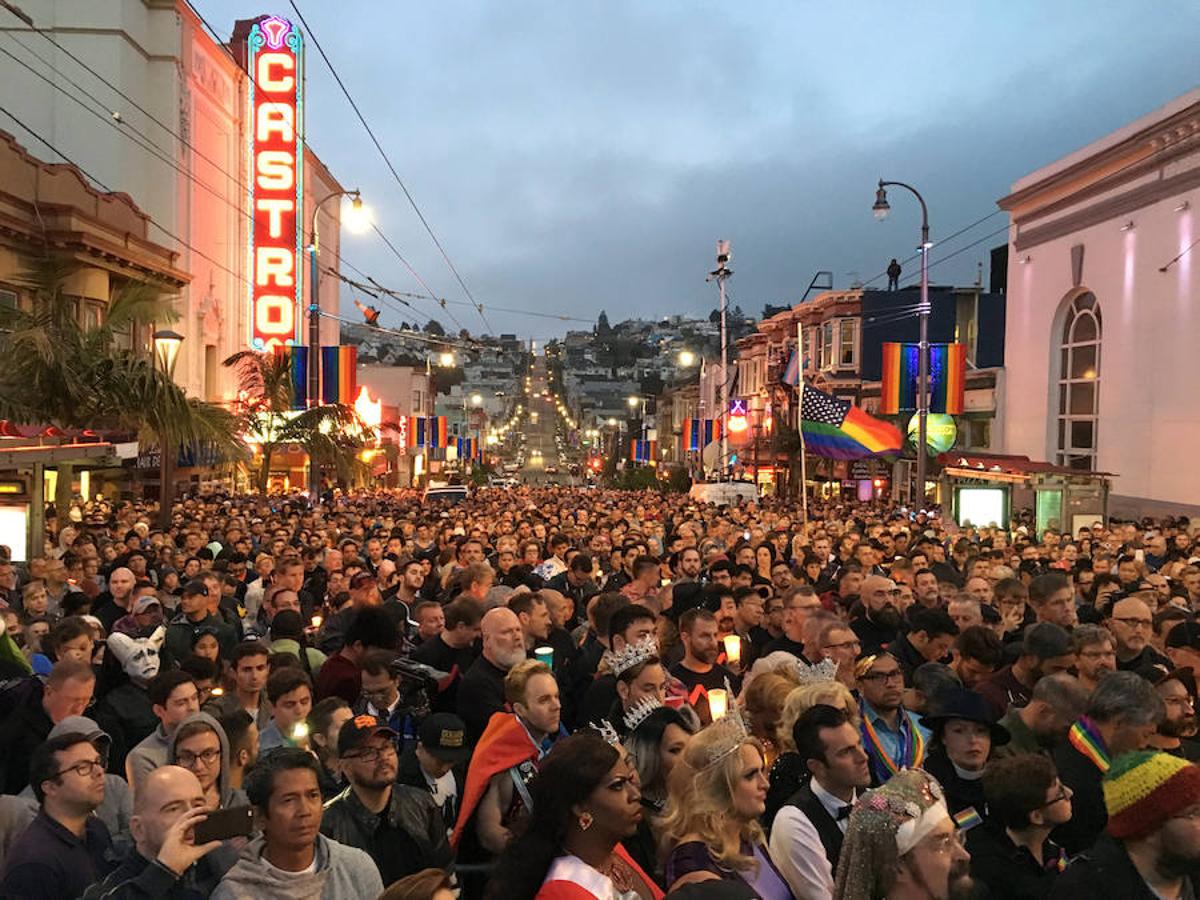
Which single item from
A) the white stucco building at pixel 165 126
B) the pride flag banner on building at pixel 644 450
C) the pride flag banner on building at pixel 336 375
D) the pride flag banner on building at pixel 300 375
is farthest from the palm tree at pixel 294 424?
the pride flag banner on building at pixel 644 450

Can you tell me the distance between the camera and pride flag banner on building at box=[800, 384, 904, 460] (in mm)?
22672

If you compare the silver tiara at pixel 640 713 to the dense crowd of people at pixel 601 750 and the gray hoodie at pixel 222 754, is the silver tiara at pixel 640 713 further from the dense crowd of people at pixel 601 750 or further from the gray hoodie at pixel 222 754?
the gray hoodie at pixel 222 754

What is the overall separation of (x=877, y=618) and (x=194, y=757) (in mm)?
5670

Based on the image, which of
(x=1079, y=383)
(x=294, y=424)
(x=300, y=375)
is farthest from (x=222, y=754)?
(x=1079, y=383)

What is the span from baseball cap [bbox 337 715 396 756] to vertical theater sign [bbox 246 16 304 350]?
117ft

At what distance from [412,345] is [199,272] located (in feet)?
530

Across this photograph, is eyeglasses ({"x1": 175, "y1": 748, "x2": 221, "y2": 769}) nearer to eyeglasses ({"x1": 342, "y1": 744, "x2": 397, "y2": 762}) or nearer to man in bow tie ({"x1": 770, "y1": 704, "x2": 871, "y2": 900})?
eyeglasses ({"x1": 342, "y1": 744, "x2": 397, "y2": 762})

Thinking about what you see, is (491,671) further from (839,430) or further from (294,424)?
(294,424)

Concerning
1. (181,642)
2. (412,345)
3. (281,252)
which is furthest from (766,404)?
(412,345)

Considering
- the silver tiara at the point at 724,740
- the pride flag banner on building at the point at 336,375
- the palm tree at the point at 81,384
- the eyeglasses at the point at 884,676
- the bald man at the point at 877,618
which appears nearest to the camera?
the silver tiara at the point at 724,740

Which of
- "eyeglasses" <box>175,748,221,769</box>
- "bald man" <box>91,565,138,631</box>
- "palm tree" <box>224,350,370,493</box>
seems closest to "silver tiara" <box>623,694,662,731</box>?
"eyeglasses" <box>175,748,221,769</box>

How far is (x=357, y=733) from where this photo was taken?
4223 millimetres

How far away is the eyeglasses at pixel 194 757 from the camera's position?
177 inches

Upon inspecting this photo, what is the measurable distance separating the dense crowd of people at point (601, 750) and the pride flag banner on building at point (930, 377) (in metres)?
17.2
